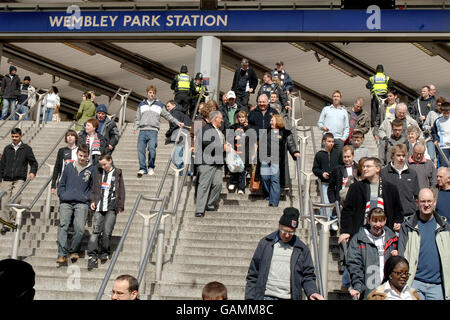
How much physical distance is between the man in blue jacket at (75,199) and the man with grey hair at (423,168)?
454cm

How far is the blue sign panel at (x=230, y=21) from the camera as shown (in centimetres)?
1728

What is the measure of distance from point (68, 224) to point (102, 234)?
50 cm

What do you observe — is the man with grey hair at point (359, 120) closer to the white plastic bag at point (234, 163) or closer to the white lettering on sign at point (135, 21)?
the white plastic bag at point (234, 163)

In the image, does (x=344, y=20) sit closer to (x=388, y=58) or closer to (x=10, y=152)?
(x=388, y=58)

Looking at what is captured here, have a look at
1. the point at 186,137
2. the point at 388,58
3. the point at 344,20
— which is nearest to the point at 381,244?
the point at 186,137

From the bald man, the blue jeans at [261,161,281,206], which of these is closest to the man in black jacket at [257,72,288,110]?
the blue jeans at [261,161,281,206]

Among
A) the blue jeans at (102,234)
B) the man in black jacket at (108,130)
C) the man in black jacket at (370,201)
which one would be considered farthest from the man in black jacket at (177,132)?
the man in black jacket at (370,201)

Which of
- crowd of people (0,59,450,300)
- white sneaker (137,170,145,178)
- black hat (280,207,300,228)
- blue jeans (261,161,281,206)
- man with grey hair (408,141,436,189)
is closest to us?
black hat (280,207,300,228)

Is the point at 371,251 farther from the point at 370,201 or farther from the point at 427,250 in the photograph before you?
the point at 370,201

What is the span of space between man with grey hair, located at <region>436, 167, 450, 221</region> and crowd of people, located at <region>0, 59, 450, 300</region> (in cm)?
1

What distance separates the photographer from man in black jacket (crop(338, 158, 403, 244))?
743 cm

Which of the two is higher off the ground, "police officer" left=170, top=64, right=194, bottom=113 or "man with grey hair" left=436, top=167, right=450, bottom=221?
"police officer" left=170, top=64, right=194, bottom=113

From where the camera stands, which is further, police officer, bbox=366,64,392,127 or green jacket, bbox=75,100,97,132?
police officer, bbox=366,64,392,127

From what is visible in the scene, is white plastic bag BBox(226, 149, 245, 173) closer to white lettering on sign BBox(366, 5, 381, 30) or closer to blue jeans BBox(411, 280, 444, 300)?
blue jeans BBox(411, 280, 444, 300)
